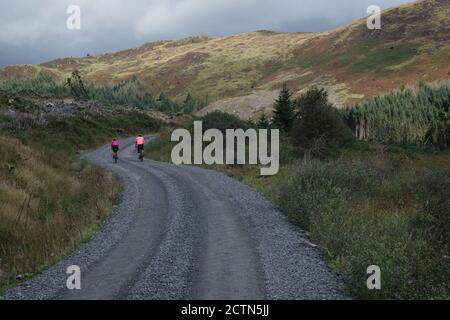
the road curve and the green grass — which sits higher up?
the green grass

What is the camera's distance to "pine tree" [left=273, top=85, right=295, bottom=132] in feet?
187

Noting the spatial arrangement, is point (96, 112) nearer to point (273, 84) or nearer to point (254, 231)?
point (254, 231)

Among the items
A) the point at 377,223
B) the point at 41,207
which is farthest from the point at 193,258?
the point at 41,207

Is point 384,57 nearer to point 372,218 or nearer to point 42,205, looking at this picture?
point 372,218

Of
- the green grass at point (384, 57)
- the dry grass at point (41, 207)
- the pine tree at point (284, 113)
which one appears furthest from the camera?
the green grass at point (384, 57)

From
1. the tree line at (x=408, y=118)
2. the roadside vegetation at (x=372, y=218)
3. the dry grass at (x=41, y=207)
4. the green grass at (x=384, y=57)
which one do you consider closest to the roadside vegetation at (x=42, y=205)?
the dry grass at (x=41, y=207)

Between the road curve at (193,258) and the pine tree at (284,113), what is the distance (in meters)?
41.2

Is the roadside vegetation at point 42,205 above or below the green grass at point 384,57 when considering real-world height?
below

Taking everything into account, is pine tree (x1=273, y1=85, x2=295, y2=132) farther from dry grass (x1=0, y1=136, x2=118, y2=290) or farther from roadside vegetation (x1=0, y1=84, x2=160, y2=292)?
dry grass (x1=0, y1=136, x2=118, y2=290)

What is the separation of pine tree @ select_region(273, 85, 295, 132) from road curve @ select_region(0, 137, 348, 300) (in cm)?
4121

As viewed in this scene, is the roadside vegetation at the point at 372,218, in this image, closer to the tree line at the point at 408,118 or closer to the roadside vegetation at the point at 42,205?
the roadside vegetation at the point at 42,205

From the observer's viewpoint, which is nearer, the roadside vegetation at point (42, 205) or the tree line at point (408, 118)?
the roadside vegetation at point (42, 205)

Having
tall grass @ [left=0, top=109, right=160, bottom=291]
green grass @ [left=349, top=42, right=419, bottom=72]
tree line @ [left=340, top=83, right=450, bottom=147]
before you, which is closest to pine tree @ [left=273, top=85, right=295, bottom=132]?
tree line @ [left=340, top=83, right=450, bottom=147]

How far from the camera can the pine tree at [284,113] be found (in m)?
57.1
